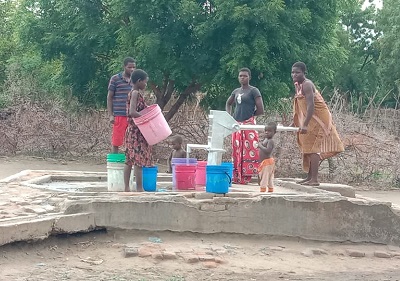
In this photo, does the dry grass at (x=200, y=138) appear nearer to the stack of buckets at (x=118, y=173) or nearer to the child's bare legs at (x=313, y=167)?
the child's bare legs at (x=313, y=167)

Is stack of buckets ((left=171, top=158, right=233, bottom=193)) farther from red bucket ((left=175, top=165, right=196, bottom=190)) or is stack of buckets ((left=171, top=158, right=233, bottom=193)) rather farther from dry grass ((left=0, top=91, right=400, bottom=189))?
dry grass ((left=0, top=91, right=400, bottom=189))

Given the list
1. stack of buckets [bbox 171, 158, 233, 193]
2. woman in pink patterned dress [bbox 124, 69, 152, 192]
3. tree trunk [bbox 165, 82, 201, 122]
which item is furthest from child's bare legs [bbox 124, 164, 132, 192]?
tree trunk [bbox 165, 82, 201, 122]

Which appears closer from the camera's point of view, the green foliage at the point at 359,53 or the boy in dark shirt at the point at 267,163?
the boy in dark shirt at the point at 267,163

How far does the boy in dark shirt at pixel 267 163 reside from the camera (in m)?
7.08

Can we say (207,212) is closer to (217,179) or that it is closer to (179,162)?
(217,179)

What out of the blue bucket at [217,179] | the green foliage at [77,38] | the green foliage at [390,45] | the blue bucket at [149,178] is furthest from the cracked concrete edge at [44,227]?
the green foliage at [390,45]

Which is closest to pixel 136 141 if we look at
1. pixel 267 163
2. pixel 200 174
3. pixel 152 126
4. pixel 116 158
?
pixel 152 126

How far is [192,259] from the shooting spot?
5.58 meters

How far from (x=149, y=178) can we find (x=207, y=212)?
2.99 ft

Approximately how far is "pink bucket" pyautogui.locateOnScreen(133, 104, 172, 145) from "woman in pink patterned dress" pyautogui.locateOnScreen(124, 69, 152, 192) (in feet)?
0.24

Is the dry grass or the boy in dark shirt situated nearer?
the boy in dark shirt

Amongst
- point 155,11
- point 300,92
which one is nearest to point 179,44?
point 155,11

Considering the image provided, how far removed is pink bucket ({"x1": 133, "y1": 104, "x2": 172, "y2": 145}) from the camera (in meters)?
6.62

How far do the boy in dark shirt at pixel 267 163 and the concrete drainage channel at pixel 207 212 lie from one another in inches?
6.6
